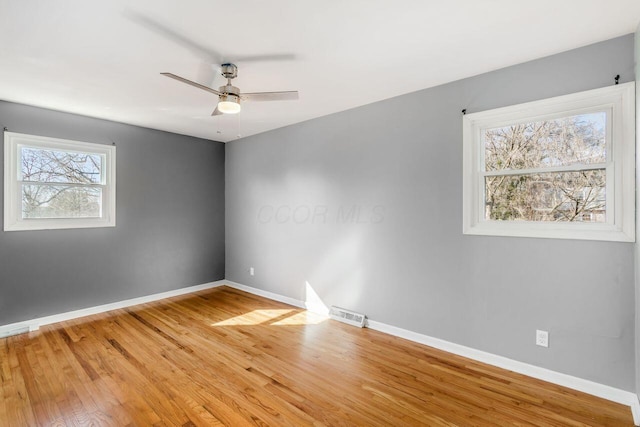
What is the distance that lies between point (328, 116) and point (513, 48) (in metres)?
2.15

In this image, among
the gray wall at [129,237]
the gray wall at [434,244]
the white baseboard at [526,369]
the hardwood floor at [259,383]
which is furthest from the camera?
the gray wall at [129,237]

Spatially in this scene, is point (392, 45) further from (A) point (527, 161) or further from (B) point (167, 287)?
(B) point (167, 287)

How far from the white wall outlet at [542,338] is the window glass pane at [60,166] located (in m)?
5.31

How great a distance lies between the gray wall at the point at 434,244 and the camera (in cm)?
227

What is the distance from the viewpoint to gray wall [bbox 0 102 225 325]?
355 cm

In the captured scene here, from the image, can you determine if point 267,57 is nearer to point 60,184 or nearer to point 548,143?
point 548,143

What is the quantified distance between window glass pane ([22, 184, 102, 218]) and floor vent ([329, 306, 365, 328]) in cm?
346

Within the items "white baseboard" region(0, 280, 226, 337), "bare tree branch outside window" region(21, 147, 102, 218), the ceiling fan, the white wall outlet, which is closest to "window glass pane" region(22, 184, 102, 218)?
"bare tree branch outside window" region(21, 147, 102, 218)

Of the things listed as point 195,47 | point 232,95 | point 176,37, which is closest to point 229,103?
point 232,95

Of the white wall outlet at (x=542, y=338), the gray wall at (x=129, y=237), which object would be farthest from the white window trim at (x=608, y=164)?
the gray wall at (x=129, y=237)

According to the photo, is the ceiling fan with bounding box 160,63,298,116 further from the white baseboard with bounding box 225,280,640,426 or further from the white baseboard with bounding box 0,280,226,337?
the white baseboard with bounding box 0,280,226,337

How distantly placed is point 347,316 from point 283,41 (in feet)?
9.86

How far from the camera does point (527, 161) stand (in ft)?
8.67

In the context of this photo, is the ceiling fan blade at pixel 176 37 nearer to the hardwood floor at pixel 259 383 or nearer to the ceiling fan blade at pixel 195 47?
the ceiling fan blade at pixel 195 47
